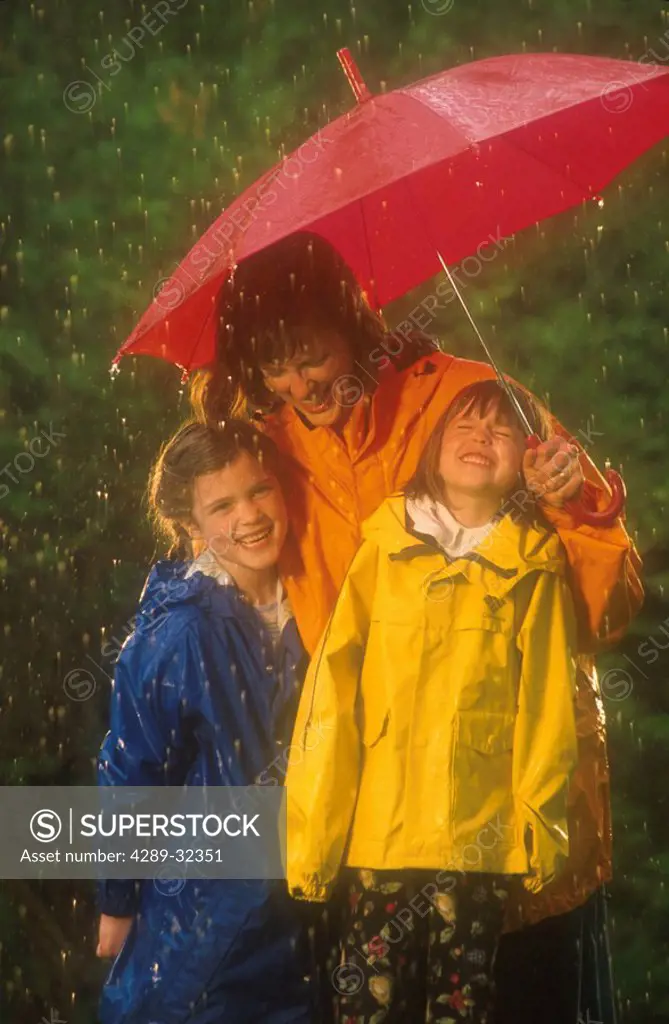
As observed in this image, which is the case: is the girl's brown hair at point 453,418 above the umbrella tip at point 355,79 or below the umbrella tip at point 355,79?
below

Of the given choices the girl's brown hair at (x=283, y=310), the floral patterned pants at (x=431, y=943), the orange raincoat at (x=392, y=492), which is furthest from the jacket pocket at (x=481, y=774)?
the girl's brown hair at (x=283, y=310)

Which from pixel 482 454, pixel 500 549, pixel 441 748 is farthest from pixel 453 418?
pixel 441 748

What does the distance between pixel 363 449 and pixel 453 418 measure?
0.27 meters

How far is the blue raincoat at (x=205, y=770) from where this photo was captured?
3814mm

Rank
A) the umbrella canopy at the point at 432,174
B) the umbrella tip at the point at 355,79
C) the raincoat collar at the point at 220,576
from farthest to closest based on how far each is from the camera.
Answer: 1. the raincoat collar at the point at 220,576
2. the umbrella tip at the point at 355,79
3. the umbrella canopy at the point at 432,174

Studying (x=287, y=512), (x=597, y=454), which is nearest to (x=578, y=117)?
(x=597, y=454)

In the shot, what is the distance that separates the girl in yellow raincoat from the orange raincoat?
7 cm

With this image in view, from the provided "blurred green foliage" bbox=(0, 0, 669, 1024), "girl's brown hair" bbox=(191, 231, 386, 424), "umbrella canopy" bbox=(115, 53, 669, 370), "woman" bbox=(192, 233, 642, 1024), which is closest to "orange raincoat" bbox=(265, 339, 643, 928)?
"woman" bbox=(192, 233, 642, 1024)

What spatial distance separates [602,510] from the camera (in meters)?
3.84

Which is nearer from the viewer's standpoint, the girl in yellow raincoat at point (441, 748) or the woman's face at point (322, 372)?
the girl in yellow raincoat at point (441, 748)

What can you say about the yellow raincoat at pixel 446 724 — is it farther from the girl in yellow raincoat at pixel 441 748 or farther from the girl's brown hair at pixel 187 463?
the girl's brown hair at pixel 187 463

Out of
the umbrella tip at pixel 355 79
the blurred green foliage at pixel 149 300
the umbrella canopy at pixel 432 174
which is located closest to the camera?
the umbrella canopy at pixel 432 174

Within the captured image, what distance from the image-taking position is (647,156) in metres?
4.15

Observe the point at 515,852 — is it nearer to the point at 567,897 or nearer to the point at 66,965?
the point at 567,897
